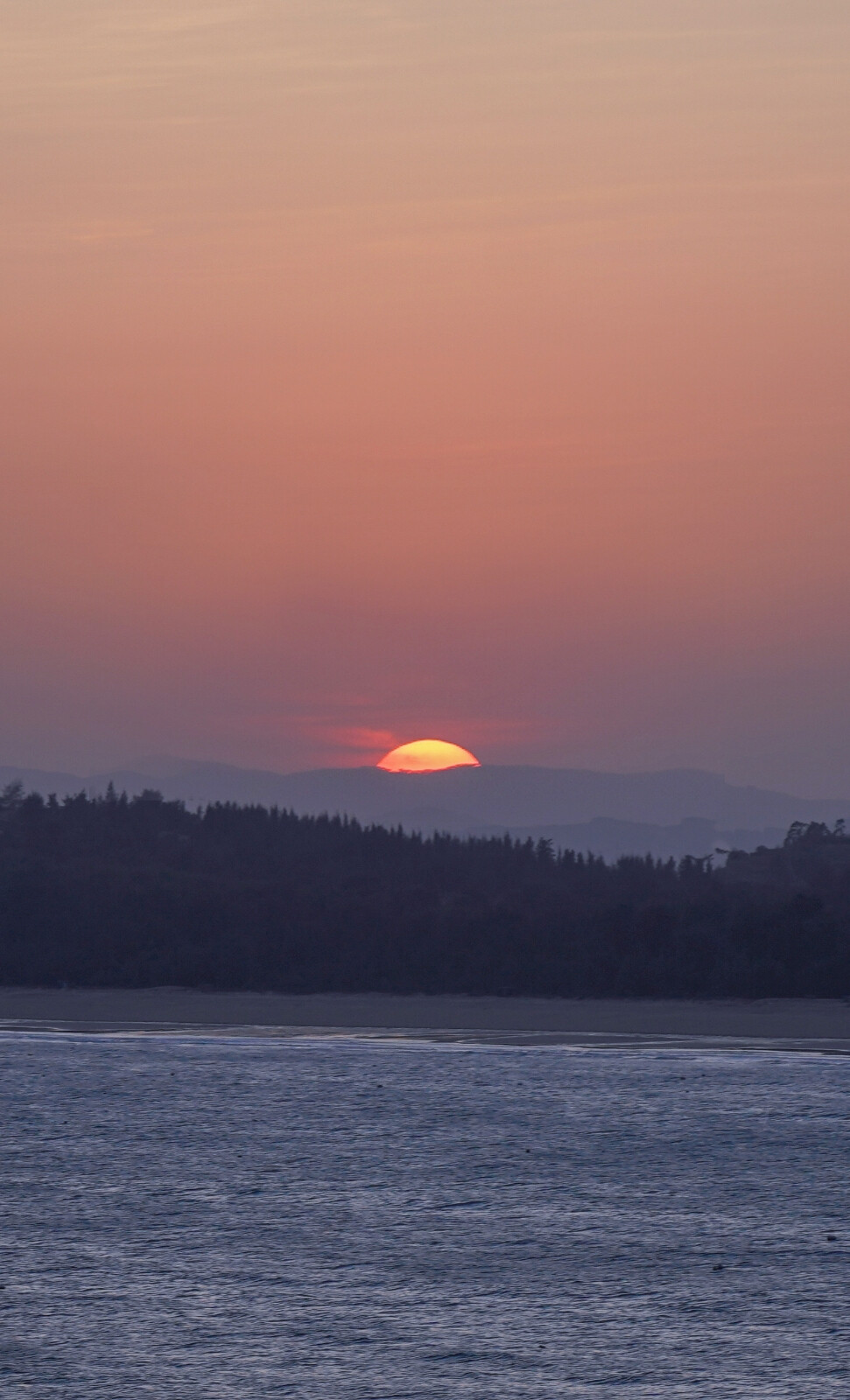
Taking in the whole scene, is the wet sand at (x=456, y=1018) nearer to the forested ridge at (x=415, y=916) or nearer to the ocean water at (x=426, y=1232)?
the forested ridge at (x=415, y=916)

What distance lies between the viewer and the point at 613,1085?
23141mm

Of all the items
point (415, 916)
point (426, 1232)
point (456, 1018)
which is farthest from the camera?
point (415, 916)

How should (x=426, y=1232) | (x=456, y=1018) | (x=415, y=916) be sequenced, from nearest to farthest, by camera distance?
(x=426, y=1232) → (x=456, y=1018) → (x=415, y=916)

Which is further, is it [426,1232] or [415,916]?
[415,916]

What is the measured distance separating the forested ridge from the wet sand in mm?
928

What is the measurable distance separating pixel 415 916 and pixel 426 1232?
961 inches

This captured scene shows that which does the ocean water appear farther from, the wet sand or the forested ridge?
the forested ridge

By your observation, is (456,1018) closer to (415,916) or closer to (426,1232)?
(415,916)

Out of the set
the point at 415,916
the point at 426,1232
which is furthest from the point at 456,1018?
the point at 426,1232

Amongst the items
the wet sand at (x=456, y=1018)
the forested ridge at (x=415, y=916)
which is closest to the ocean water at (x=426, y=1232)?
the wet sand at (x=456, y=1018)

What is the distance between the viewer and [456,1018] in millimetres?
32406

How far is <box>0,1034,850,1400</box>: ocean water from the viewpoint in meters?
→ 10.7

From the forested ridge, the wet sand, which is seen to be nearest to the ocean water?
the wet sand

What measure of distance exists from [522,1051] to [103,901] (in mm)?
18029
